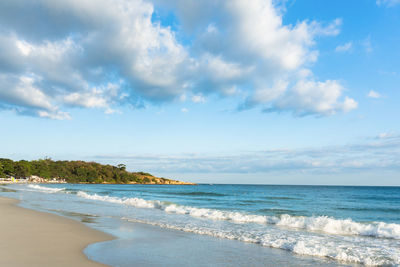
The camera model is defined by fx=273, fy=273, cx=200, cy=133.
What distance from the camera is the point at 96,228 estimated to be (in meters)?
11.6

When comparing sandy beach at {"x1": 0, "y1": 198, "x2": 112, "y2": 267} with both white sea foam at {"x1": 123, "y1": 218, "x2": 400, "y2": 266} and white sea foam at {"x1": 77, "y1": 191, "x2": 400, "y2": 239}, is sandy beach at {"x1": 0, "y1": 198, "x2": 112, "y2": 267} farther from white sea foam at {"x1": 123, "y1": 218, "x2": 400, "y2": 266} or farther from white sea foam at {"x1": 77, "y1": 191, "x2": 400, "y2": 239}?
white sea foam at {"x1": 77, "y1": 191, "x2": 400, "y2": 239}

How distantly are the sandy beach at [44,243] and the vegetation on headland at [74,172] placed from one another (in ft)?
325

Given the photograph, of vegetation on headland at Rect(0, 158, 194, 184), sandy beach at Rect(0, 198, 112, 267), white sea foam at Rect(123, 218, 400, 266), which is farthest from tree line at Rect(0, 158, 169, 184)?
white sea foam at Rect(123, 218, 400, 266)

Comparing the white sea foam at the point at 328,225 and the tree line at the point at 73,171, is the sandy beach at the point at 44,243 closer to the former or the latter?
the white sea foam at the point at 328,225

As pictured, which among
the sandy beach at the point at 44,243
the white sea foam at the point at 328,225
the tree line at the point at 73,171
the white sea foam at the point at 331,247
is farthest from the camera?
the tree line at the point at 73,171

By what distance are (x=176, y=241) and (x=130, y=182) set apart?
452 ft

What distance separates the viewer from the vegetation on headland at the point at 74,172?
9719 cm

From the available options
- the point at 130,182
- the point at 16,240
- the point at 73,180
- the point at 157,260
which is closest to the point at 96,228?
the point at 16,240

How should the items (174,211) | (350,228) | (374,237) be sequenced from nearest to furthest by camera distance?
(374,237) → (350,228) → (174,211)

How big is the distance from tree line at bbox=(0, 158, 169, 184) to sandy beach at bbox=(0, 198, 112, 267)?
9894 centimetres

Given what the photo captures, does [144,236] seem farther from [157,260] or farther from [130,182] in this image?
[130,182]

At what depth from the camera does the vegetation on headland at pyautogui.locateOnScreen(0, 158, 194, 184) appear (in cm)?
9719

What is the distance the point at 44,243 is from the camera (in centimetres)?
805

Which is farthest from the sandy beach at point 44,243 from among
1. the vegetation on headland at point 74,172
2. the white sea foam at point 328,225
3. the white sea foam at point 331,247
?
the vegetation on headland at point 74,172
